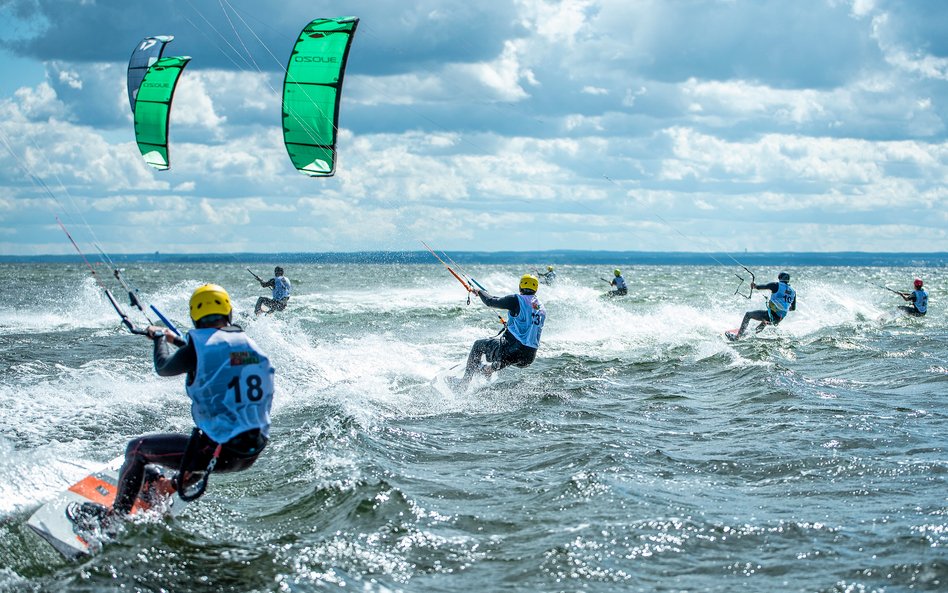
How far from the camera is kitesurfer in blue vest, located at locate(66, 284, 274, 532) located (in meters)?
5.69

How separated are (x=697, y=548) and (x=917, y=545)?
1.36 m

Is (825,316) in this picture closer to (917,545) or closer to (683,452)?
(683,452)

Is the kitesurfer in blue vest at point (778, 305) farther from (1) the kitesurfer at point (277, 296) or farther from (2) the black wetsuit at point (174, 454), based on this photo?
(2) the black wetsuit at point (174, 454)

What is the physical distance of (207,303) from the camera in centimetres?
585

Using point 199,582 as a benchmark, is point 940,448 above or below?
above

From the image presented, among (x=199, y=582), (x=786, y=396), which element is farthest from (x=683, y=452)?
(x=199, y=582)

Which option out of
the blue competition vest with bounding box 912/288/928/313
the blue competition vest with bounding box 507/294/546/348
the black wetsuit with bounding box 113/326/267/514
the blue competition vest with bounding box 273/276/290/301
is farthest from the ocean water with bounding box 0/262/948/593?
the blue competition vest with bounding box 912/288/928/313

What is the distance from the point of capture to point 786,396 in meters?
11.9

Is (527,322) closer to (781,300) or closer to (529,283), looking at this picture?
(529,283)

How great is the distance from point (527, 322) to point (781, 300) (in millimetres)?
10559

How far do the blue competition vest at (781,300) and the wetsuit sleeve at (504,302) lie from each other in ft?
34.5

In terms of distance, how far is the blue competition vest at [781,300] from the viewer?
69.3ft

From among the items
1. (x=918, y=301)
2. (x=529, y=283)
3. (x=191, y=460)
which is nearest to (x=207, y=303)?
(x=191, y=460)

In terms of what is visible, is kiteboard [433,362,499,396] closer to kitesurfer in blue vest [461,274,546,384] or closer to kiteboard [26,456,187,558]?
kitesurfer in blue vest [461,274,546,384]
